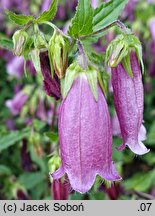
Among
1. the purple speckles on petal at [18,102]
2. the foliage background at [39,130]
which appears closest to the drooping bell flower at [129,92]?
the foliage background at [39,130]

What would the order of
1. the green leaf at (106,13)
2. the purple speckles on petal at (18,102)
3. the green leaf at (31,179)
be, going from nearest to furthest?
the green leaf at (106,13) → the green leaf at (31,179) → the purple speckles on petal at (18,102)

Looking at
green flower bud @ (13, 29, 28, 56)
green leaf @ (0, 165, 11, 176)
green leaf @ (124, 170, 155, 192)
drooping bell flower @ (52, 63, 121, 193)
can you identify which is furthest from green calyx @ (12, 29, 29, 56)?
green leaf @ (124, 170, 155, 192)

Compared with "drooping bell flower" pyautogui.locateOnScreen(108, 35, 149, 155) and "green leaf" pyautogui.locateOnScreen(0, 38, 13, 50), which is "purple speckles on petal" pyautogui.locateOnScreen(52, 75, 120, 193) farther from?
"green leaf" pyautogui.locateOnScreen(0, 38, 13, 50)

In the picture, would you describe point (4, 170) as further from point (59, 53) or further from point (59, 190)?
point (59, 53)

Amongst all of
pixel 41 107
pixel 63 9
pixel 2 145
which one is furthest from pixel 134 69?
pixel 63 9

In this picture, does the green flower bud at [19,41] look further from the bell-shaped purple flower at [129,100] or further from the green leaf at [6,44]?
the bell-shaped purple flower at [129,100]

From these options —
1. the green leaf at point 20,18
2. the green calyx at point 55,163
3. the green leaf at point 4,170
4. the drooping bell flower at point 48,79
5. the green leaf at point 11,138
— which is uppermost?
the green leaf at point 20,18

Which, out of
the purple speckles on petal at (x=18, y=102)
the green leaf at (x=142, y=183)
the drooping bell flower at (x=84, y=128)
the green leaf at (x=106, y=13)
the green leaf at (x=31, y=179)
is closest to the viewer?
the drooping bell flower at (x=84, y=128)

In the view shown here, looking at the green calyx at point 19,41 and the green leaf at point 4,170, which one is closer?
the green calyx at point 19,41
